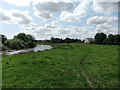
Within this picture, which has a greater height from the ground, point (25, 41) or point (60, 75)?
point (25, 41)

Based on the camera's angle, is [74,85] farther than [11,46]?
No

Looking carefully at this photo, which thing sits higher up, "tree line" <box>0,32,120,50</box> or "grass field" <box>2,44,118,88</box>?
"tree line" <box>0,32,120,50</box>

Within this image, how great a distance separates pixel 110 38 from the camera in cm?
7781

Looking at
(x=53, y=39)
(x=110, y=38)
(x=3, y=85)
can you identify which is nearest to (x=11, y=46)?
(x=3, y=85)

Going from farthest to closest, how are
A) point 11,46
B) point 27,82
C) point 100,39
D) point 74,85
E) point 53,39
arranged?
point 53,39 → point 100,39 → point 11,46 → point 27,82 → point 74,85

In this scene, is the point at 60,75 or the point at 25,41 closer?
the point at 60,75

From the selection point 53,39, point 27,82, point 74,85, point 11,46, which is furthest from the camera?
point 53,39

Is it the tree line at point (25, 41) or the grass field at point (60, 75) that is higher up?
the tree line at point (25, 41)

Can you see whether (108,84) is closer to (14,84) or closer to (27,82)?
(27,82)

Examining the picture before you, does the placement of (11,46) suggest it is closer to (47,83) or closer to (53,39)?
(47,83)

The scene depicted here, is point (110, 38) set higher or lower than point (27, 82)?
higher

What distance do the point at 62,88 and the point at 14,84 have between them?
9.97 feet

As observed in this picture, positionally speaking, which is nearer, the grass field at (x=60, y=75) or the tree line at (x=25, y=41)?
the grass field at (x=60, y=75)

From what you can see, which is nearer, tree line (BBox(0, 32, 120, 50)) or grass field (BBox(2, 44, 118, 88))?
grass field (BBox(2, 44, 118, 88))
